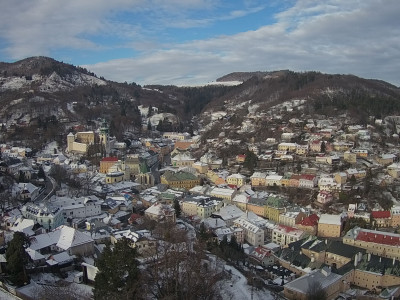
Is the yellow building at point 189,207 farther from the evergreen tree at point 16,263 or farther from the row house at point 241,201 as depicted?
the evergreen tree at point 16,263

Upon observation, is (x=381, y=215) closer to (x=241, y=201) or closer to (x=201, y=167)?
(x=241, y=201)

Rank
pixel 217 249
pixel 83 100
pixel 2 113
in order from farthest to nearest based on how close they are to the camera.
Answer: pixel 83 100
pixel 2 113
pixel 217 249

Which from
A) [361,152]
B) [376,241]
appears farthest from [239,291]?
[361,152]

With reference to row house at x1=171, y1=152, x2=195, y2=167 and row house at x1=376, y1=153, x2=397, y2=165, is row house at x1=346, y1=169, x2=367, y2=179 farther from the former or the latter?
row house at x1=171, y1=152, x2=195, y2=167

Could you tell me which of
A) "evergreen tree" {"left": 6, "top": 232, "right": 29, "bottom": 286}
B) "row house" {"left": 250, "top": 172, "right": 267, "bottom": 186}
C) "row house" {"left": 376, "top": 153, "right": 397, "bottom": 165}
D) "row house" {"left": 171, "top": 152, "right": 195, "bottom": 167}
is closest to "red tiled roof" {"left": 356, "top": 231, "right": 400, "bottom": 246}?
"row house" {"left": 250, "top": 172, "right": 267, "bottom": 186}

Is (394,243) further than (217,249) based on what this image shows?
Yes

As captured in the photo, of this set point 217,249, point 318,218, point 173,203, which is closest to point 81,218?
point 173,203

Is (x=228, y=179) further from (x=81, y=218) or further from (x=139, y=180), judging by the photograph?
(x=81, y=218)

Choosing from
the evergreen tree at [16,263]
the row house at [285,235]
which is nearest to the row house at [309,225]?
the row house at [285,235]
